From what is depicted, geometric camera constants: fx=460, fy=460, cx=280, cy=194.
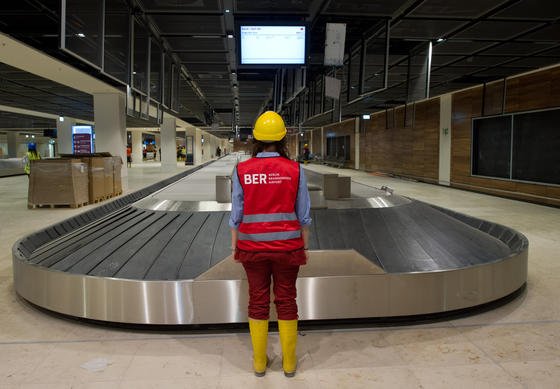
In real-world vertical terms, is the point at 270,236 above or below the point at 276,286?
above

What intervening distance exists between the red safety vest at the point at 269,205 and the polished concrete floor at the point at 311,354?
893 mm

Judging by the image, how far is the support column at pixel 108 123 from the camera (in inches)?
633

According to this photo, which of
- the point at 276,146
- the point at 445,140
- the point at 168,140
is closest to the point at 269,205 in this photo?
the point at 276,146

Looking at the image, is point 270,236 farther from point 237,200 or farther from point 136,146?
point 136,146

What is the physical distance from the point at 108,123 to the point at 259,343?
14854 millimetres

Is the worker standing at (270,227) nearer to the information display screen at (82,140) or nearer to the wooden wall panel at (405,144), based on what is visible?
the wooden wall panel at (405,144)

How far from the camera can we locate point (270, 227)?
287cm

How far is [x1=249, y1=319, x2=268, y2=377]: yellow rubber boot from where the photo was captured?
9.68 feet

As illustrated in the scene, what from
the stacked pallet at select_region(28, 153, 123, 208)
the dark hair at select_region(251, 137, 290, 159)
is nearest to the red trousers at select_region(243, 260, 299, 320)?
the dark hair at select_region(251, 137, 290, 159)

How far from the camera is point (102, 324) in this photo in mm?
3986

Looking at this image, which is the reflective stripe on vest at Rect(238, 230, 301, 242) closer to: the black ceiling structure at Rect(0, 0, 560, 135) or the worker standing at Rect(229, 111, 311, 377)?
the worker standing at Rect(229, 111, 311, 377)

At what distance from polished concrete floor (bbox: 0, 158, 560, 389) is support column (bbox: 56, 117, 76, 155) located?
28.8 meters

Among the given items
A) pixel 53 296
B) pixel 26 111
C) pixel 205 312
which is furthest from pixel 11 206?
pixel 26 111

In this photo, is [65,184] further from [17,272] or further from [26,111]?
[26,111]
